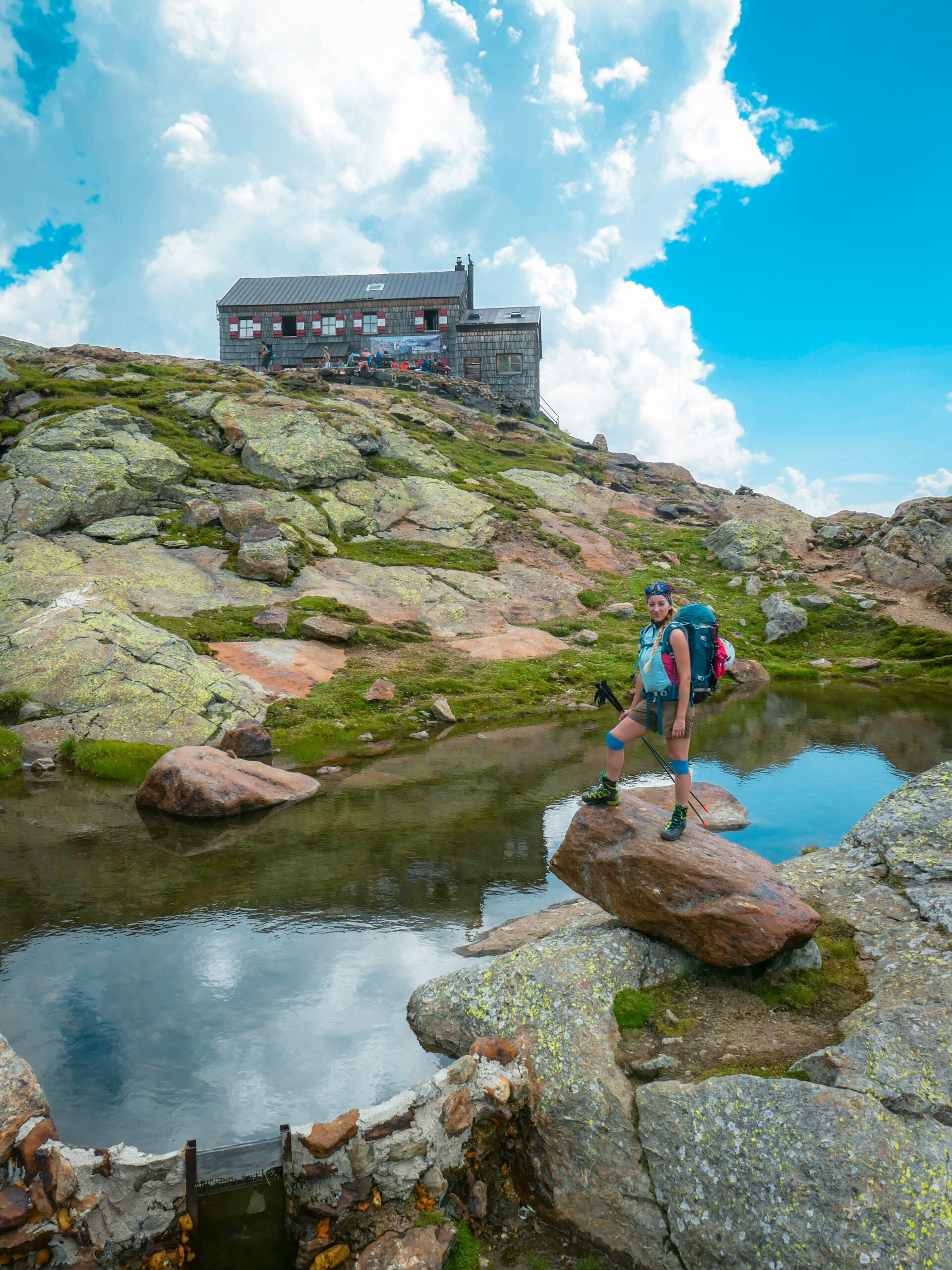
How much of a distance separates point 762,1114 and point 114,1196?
228 inches

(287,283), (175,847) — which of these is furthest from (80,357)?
(175,847)

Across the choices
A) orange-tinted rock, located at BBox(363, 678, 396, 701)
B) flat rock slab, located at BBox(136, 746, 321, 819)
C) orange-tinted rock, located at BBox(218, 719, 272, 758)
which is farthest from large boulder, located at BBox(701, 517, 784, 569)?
flat rock slab, located at BBox(136, 746, 321, 819)

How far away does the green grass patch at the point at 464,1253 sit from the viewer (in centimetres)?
618

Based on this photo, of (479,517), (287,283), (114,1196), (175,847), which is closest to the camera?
(114,1196)

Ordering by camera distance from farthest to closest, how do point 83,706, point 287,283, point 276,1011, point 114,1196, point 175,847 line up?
1. point 287,283
2. point 83,706
3. point 175,847
4. point 276,1011
5. point 114,1196

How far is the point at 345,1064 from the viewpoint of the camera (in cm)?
867

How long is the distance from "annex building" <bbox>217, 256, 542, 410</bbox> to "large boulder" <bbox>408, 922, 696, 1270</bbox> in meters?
79.8

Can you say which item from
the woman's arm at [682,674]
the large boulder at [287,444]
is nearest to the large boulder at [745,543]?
the large boulder at [287,444]

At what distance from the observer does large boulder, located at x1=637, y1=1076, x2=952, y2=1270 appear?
217 inches

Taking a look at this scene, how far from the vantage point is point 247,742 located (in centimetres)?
2161

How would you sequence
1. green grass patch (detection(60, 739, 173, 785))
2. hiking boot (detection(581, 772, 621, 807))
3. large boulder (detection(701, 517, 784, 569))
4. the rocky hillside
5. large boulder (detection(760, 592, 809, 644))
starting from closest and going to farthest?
hiking boot (detection(581, 772, 621, 807)) < green grass patch (detection(60, 739, 173, 785)) < the rocky hillside < large boulder (detection(760, 592, 809, 644)) < large boulder (detection(701, 517, 784, 569))

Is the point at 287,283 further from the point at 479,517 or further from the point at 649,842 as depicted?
the point at 649,842

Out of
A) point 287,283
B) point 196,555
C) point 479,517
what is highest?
point 287,283

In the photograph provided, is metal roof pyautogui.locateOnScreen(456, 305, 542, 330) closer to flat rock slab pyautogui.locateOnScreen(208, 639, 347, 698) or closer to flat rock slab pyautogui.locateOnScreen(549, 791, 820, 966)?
flat rock slab pyautogui.locateOnScreen(208, 639, 347, 698)
